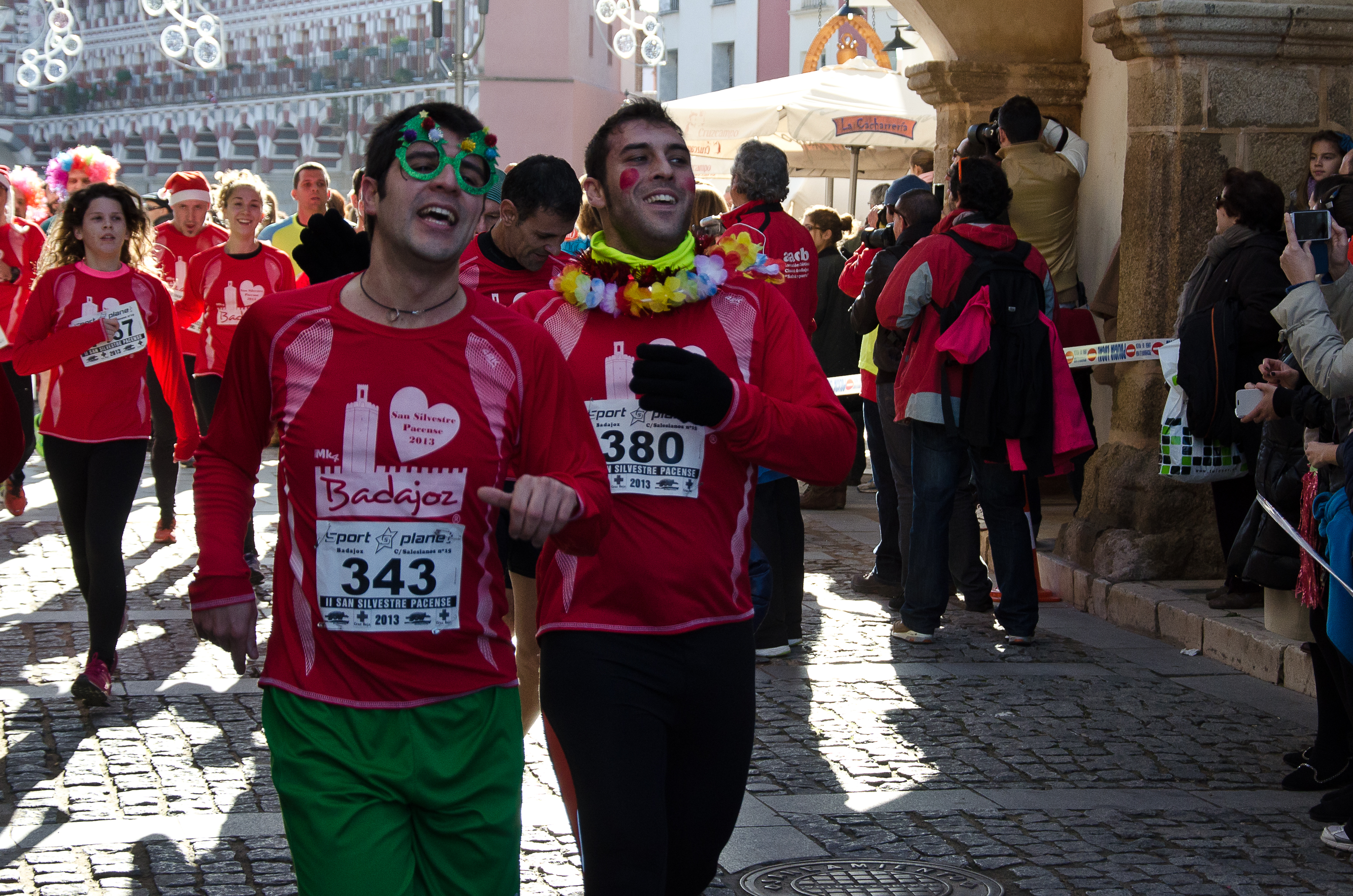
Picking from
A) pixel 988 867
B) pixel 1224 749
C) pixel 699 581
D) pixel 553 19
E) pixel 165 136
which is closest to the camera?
pixel 699 581

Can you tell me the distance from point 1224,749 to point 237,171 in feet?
21.7

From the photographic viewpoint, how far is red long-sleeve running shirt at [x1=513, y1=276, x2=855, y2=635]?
3.37m

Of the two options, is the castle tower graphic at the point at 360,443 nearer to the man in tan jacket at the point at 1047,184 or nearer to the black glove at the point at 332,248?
the black glove at the point at 332,248

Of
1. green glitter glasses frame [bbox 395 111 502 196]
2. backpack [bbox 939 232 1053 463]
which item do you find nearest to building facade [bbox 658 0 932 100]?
backpack [bbox 939 232 1053 463]

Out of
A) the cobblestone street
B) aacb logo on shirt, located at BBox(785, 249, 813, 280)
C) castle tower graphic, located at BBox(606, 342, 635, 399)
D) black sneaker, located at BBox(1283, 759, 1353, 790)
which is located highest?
aacb logo on shirt, located at BBox(785, 249, 813, 280)

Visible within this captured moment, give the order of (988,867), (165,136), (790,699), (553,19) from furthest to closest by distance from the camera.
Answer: (165,136) < (553,19) < (790,699) < (988,867)

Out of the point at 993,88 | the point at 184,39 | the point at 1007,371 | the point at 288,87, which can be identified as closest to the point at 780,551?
the point at 1007,371

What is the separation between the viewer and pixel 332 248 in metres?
3.99

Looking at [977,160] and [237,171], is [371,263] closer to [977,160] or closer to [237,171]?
[977,160]

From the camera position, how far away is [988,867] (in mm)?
4676

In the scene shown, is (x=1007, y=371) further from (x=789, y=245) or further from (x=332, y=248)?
(x=332, y=248)

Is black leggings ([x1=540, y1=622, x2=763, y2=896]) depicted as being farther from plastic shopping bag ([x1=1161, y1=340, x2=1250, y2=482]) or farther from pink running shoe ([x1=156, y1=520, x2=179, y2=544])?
pink running shoe ([x1=156, y1=520, x2=179, y2=544])

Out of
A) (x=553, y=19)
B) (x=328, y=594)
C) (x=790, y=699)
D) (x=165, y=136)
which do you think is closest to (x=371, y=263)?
(x=328, y=594)

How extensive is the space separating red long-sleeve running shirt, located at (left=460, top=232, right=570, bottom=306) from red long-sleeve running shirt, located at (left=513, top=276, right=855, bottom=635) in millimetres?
1303
